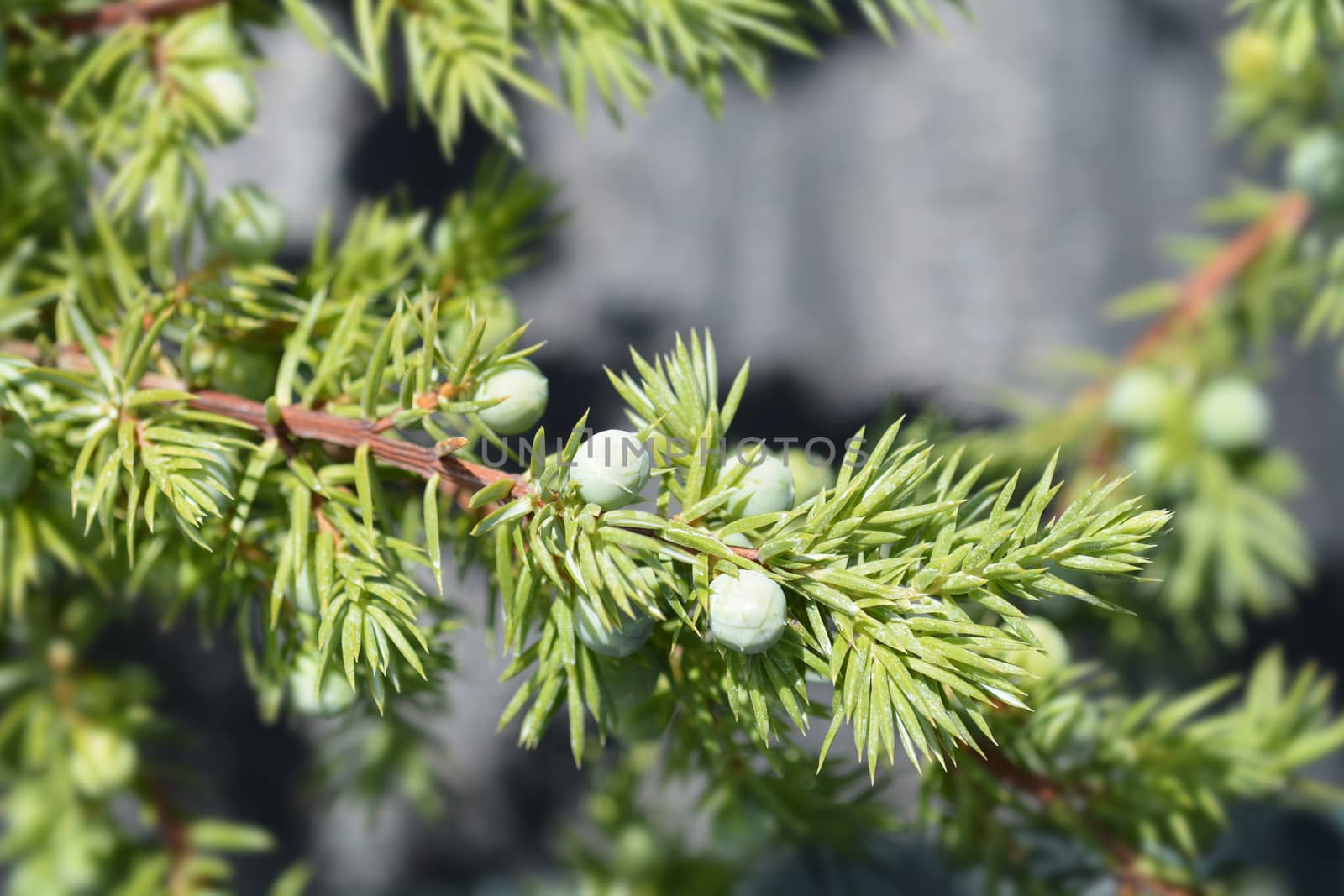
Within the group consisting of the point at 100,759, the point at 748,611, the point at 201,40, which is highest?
the point at 201,40

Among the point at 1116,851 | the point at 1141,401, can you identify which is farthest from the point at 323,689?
the point at 1141,401

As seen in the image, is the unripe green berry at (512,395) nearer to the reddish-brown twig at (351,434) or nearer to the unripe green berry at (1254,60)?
the reddish-brown twig at (351,434)

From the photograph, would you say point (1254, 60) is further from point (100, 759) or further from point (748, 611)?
point (100, 759)

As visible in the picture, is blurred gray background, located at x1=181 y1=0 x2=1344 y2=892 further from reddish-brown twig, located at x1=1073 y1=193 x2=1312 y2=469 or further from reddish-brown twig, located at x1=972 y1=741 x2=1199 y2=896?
reddish-brown twig, located at x1=972 y1=741 x2=1199 y2=896

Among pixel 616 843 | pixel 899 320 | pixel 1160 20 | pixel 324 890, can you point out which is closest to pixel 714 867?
pixel 616 843

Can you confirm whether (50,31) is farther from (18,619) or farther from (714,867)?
(714,867)
